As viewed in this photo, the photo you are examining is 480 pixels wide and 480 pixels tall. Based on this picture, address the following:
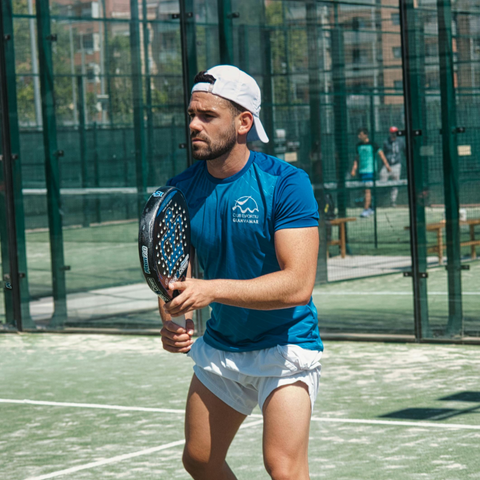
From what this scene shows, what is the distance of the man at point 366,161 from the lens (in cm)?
855

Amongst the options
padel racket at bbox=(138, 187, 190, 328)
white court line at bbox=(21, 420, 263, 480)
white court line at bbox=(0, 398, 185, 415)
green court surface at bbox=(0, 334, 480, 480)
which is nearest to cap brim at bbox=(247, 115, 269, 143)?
padel racket at bbox=(138, 187, 190, 328)

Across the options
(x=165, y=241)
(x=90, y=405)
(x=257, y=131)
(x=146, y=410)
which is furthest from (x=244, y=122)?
(x=90, y=405)

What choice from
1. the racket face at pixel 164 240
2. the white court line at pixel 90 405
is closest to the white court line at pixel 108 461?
the white court line at pixel 90 405

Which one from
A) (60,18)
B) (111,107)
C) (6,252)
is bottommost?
(6,252)

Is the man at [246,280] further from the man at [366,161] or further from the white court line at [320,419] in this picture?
the man at [366,161]

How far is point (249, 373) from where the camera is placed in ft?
11.6

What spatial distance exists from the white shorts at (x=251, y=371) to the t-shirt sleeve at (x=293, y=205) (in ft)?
1.46

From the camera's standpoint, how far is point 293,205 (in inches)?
132

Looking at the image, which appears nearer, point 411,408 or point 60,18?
point 411,408

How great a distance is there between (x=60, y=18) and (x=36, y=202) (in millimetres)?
1677

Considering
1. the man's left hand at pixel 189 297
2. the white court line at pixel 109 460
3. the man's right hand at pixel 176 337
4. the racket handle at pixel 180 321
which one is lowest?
the white court line at pixel 109 460

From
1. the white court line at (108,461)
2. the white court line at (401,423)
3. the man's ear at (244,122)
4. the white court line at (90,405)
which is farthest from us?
the white court line at (90,405)

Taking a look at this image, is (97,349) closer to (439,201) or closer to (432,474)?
(439,201)

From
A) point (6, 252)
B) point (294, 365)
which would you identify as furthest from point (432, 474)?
point (6, 252)
